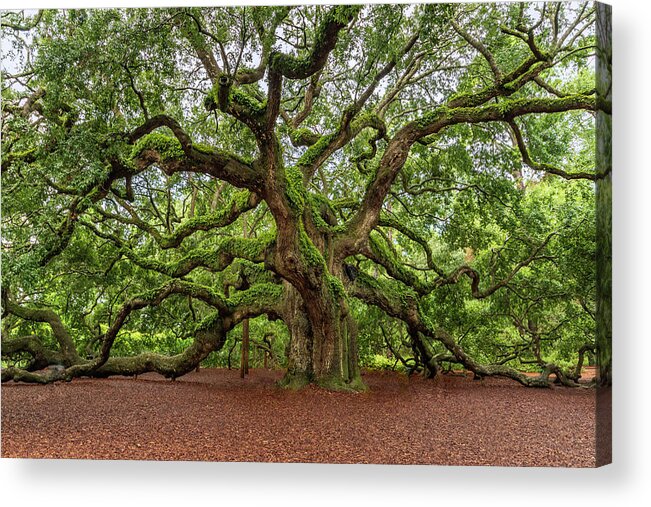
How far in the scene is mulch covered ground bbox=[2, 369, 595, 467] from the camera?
4602 mm

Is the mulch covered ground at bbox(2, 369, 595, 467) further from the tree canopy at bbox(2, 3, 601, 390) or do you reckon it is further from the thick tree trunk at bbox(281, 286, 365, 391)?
the tree canopy at bbox(2, 3, 601, 390)

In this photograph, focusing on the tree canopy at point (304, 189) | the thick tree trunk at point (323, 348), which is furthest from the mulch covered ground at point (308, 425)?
the tree canopy at point (304, 189)

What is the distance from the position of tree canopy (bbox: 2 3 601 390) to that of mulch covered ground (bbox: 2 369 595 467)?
0.40m

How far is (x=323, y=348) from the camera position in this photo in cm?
587

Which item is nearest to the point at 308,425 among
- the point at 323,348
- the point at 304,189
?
the point at 323,348

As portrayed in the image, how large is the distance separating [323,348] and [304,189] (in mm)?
1616

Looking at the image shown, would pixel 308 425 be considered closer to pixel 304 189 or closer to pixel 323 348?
pixel 323 348

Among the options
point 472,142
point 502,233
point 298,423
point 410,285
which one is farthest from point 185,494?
point 472,142

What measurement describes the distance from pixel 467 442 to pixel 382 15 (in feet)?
11.9

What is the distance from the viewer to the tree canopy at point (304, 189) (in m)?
5.00

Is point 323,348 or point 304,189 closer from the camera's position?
point 323,348

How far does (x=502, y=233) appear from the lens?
6125 millimetres

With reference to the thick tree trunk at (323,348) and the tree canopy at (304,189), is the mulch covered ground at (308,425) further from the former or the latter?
the tree canopy at (304,189)

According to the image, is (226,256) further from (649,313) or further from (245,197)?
(649,313)
